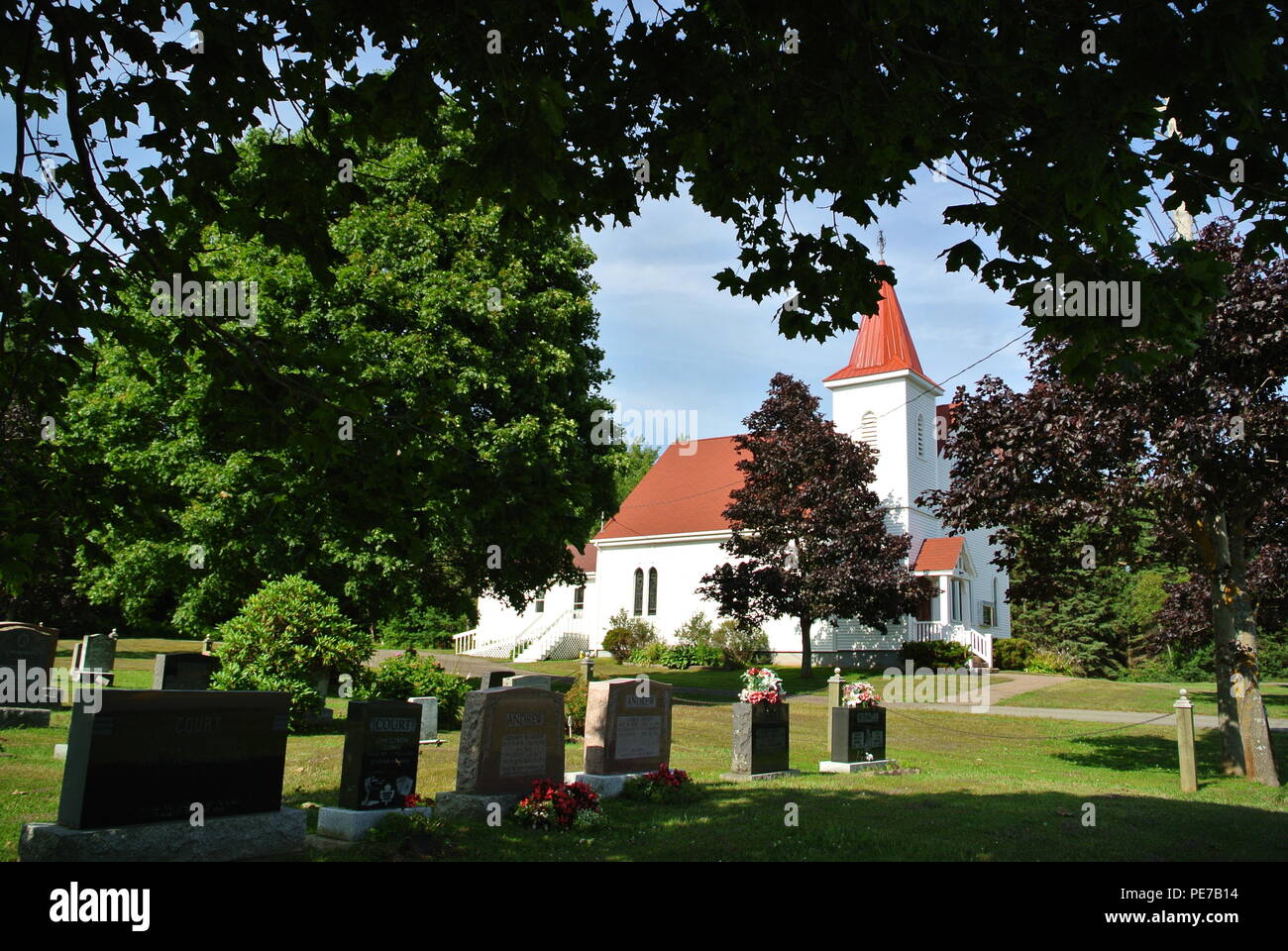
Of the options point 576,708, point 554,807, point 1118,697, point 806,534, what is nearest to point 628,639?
point 806,534

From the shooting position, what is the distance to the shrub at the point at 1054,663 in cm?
3531

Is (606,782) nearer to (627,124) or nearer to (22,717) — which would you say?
(627,124)

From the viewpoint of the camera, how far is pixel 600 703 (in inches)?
455

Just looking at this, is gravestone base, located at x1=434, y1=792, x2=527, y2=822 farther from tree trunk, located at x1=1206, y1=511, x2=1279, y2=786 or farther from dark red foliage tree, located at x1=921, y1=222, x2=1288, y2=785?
tree trunk, located at x1=1206, y1=511, x2=1279, y2=786

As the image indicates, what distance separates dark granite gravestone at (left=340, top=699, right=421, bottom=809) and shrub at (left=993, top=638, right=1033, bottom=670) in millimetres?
30964

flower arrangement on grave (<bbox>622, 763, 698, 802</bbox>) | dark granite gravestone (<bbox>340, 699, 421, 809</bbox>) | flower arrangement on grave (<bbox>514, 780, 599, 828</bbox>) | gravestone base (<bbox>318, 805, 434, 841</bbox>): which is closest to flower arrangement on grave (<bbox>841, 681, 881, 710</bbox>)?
flower arrangement on grave (<bbox>622, 763, 698, 802</bbox>)

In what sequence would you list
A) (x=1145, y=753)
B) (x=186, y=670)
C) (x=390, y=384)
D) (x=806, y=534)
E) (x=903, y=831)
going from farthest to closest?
(x=806, y=534) → (x=1145, y=753) → (x=186, y=670) → (x=390, y=384) → (x=903, y=831)

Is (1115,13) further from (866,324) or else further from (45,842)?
(866,324)

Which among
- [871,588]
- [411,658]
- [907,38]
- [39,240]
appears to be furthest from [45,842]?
[871,588]

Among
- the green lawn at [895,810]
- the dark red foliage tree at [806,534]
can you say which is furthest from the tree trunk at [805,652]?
the green lawn at [895,810]

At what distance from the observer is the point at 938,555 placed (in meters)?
35.0

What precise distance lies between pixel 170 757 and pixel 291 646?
8.58m

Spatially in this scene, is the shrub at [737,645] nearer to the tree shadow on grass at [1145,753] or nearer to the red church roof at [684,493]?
the red church roof at [684,493]

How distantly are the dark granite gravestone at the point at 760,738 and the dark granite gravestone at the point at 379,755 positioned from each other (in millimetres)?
5112
